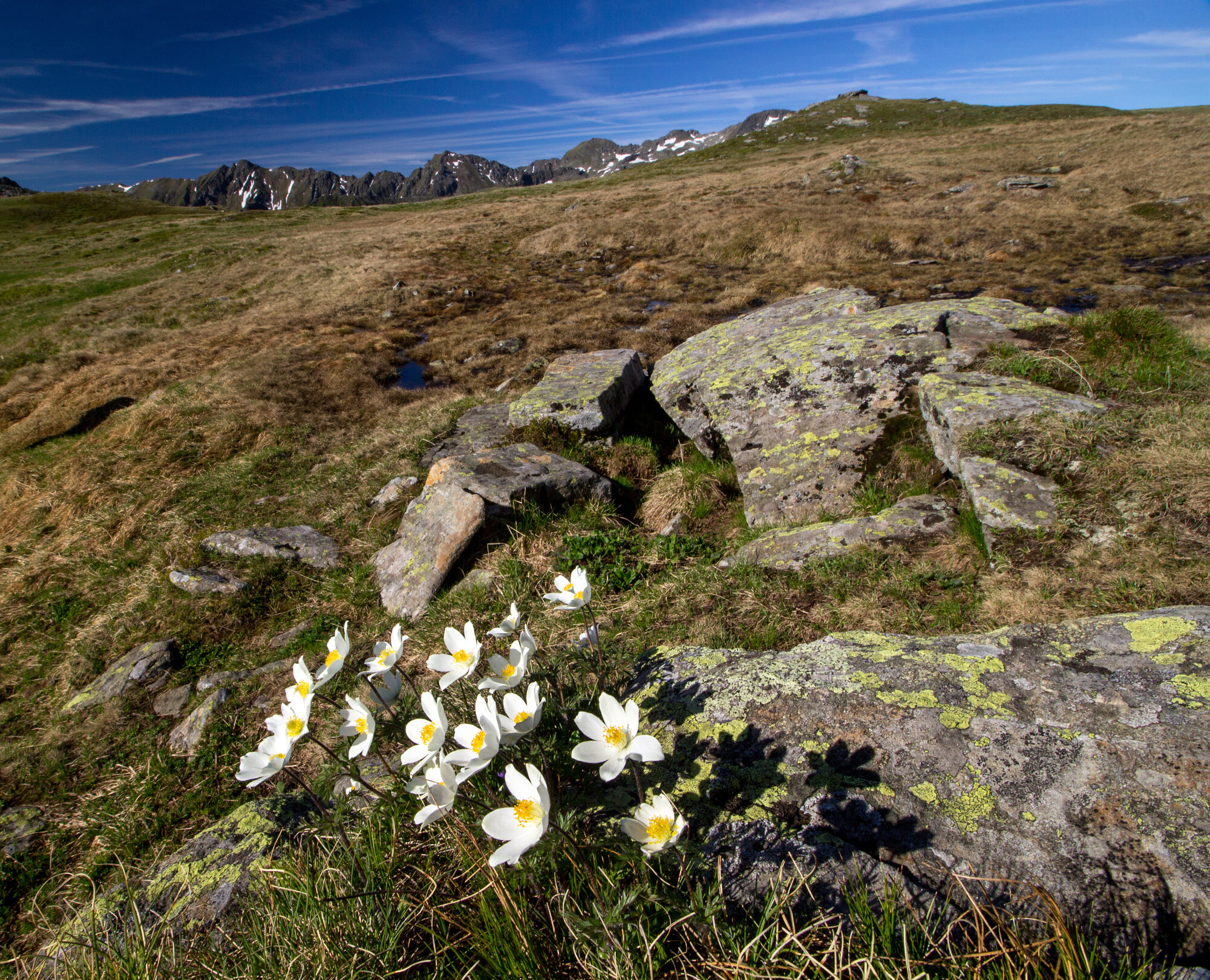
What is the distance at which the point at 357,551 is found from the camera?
7367mm

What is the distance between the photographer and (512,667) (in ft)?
6.93

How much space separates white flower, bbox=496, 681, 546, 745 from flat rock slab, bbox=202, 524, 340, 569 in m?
6.07

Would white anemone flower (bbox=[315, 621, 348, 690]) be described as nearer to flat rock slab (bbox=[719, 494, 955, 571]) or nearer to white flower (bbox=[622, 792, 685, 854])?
white flower (bbox=[622, 792, 685, 854])

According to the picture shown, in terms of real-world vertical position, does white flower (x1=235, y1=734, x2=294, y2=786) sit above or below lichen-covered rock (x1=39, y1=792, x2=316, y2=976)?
above

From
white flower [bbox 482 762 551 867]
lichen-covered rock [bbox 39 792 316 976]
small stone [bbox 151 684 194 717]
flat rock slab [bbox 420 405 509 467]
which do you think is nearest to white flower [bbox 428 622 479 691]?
white flower [bbox 482 762 551 867]

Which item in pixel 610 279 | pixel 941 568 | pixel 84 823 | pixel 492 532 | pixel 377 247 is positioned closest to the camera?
pixel 941 568

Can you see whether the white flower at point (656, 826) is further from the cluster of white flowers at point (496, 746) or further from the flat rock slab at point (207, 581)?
the flat rock slab at point (207, 581)

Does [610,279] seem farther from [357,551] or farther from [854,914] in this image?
[854,914]

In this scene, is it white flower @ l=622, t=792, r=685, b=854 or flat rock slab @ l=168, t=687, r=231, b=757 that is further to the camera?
flat rock slab @ l=168, t=687, r=231, b=757

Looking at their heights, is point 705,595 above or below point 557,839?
below

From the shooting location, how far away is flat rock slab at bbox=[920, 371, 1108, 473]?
5.11 metres

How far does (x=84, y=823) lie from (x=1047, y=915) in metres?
6.76

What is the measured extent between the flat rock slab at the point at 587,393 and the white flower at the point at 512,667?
592cm

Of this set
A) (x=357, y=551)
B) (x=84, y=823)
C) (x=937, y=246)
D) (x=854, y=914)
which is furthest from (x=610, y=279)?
(x=854, y=914)
